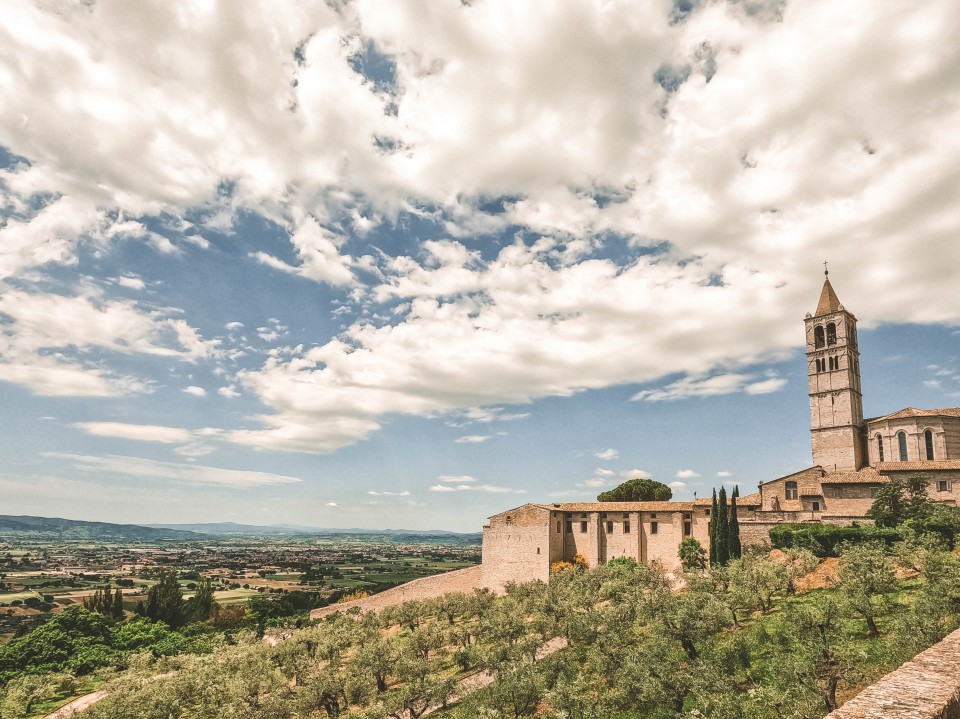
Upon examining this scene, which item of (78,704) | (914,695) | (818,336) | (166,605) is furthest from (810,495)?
(166,605)

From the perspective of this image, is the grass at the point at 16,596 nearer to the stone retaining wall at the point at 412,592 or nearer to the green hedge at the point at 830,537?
the stone retaining wall at the point at 412,592

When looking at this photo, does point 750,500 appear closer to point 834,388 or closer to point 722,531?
point 722,531

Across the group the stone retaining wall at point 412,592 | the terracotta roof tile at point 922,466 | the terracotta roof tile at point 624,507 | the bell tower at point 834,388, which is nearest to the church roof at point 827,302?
the bell tower at point 834,388

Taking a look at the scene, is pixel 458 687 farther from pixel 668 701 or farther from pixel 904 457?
pixel 904 457

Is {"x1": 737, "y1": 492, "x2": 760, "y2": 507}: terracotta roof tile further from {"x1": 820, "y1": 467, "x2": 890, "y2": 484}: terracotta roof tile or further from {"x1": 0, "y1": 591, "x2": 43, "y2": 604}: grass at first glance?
{"x1": 0, "y1": 591, "x2": 43, "y2": 604}: grass

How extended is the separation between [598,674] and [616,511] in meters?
35.4

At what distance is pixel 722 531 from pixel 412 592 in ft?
92.0

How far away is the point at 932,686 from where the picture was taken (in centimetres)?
905

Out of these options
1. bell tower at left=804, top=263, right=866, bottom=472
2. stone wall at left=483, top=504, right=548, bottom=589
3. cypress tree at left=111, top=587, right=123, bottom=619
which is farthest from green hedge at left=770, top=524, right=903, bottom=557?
cypress tree at left=111, top=587, right=123, bottom=619

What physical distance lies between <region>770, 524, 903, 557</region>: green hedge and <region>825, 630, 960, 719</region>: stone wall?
2906 cm

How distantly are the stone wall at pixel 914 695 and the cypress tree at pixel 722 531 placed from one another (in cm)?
3575

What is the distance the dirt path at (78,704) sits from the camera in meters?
29.2

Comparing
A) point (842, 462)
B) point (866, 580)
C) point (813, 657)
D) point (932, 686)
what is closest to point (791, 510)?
point (842, 462)

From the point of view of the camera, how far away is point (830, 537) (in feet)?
123
